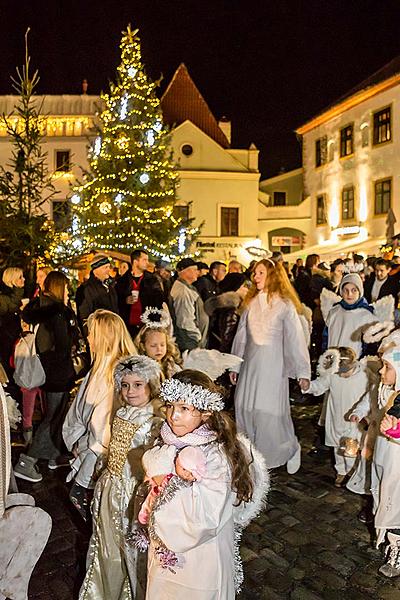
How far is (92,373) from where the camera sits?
4586mm

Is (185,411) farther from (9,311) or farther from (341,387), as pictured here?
(9,311)

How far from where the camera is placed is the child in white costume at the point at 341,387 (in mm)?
6199

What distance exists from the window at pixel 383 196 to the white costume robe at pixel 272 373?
23117 mm

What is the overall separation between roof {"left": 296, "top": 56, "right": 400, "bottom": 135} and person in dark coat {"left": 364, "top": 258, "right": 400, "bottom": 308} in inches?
723

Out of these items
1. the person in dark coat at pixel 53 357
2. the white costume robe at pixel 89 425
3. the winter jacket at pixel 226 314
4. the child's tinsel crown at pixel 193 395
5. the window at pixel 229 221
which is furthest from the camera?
the window at pixel 229 221

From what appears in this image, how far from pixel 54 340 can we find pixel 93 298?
1788 mm

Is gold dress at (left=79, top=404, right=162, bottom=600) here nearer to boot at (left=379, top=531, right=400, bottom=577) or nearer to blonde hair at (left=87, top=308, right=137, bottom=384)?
blonde hair at (left=87, top=308, right=137, bottom=384)

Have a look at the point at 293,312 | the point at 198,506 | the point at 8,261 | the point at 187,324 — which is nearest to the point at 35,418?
the point at 187,324

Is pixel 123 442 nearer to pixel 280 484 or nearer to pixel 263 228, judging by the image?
pixel 280 484

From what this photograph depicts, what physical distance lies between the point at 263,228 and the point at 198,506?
32.5 m

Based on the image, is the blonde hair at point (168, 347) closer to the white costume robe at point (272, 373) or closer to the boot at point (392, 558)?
the white costume robe at point (272, 373)

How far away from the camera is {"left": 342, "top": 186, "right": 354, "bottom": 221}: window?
3062 cm

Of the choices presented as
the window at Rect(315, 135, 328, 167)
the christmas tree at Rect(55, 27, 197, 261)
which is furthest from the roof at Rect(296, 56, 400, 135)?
the christmas tree at Rect(55, 27, 197, 261)

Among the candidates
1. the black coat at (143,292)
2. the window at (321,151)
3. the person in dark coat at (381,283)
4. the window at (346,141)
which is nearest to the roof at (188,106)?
the window at (321,151)
